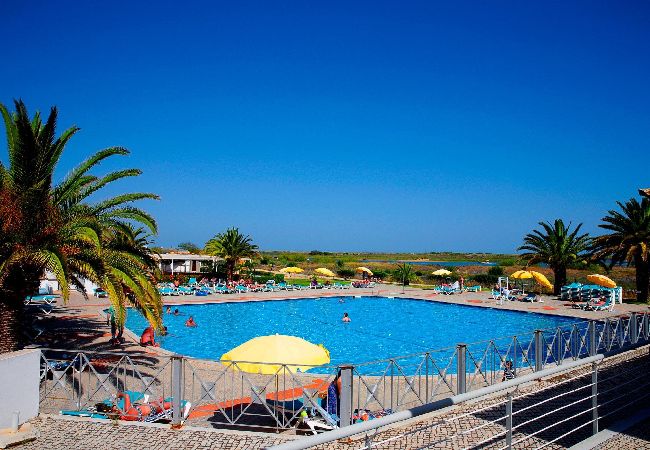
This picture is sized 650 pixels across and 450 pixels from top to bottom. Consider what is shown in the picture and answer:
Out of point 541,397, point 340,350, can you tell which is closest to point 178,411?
point 541,397

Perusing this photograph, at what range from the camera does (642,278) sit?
30.5m

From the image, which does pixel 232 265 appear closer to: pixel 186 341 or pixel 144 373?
pixel 186 341

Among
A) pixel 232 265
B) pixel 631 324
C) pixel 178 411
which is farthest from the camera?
pixel 232 265

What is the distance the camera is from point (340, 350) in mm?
20141

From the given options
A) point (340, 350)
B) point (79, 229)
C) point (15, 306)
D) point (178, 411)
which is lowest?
point (340, 350)

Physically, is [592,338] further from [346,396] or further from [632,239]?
[632,239]

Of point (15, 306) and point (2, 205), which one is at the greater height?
point (2, 205)

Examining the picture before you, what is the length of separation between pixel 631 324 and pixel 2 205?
17.2m

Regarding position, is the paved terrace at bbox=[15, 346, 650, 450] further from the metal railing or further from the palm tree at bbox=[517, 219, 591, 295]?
the palm tree at bbox=[517, 219, 591, 295]

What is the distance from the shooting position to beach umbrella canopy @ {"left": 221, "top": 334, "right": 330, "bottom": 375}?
29.6 ft

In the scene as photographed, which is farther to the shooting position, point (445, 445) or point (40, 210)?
point (40, 210)

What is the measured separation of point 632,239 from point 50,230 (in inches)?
1224

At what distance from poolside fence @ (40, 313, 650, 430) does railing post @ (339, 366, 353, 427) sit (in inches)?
0.6

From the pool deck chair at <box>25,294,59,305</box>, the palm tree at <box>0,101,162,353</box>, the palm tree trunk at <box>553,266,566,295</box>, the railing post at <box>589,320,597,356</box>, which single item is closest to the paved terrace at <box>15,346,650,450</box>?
the palm tree at <box>0,101,162,353</box>
